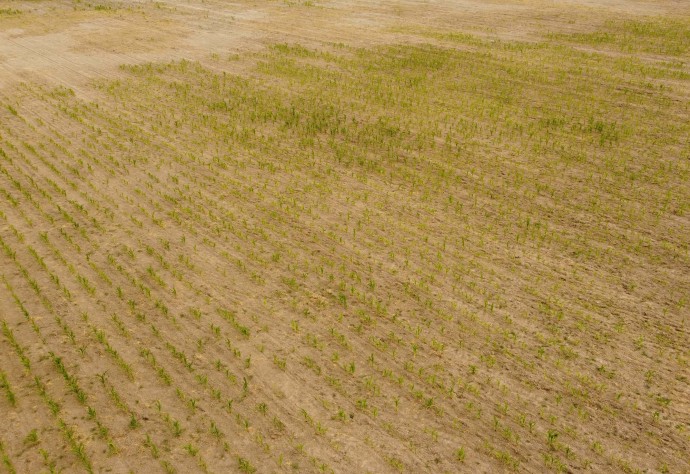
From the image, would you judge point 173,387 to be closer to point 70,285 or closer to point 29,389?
point 29,389

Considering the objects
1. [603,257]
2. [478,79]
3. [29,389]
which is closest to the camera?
[29,389]

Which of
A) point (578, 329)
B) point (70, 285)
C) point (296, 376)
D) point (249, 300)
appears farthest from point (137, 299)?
point (578, 329)

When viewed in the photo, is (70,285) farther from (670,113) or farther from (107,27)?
(107,27)

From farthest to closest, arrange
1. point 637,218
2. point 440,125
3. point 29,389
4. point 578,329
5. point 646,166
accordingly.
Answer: point 440,125 < point 646,166 < point 637,218 < point 578,329 < point 29,389

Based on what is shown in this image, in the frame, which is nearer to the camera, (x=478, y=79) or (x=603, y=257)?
(x=603, y=257)

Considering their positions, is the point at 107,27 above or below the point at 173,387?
above

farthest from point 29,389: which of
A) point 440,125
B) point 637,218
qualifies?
point 440,125
